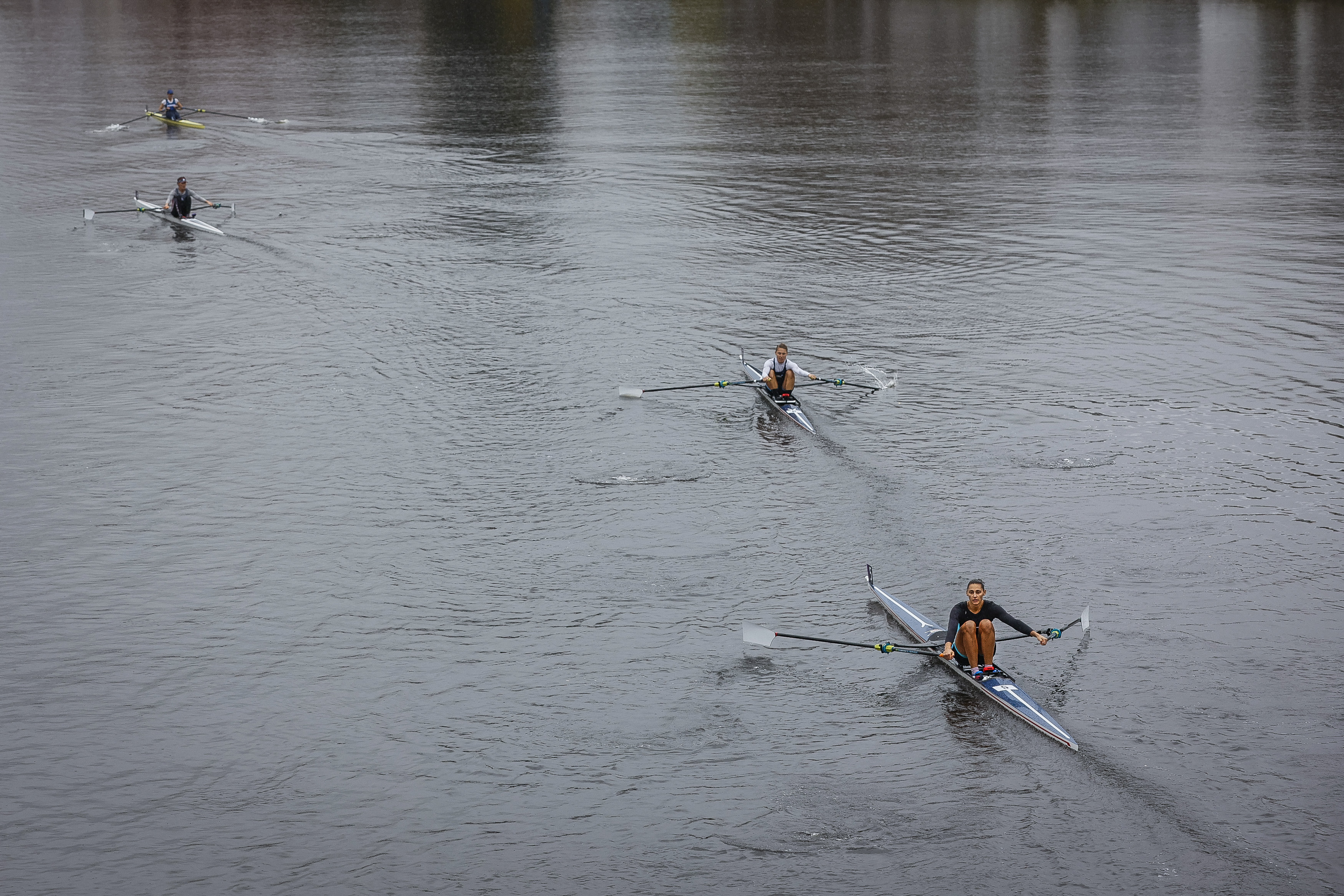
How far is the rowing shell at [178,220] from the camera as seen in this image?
5219 cm

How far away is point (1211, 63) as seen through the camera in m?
95.1

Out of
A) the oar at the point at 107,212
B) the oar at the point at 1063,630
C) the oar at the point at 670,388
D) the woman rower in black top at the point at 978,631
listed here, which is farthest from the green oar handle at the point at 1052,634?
the oar at the point at 107,212

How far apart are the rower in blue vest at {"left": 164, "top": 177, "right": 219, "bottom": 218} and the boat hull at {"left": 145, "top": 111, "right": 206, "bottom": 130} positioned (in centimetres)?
2122

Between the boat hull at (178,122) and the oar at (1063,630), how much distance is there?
6144cm

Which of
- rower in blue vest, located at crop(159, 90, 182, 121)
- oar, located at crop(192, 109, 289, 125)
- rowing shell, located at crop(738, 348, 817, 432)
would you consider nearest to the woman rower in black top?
rowing shell, located at crop(738, 348, 817, 432)

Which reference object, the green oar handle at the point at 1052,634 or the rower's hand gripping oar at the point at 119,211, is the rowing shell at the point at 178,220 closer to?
the rower's hand gripping oar at the point at 119,211

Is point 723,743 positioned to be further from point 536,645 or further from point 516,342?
point 516,342

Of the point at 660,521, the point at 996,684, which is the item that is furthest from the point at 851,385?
the point at 996,684

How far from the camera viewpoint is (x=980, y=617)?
2186 cm

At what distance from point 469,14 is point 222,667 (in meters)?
119

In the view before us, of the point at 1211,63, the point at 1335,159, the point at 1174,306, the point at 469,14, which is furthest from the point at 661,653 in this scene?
the point at 469,14

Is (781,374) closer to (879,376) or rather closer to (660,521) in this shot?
(879,376)

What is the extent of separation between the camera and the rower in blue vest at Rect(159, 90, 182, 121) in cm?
7262

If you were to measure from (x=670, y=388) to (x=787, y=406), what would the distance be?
332 cm
